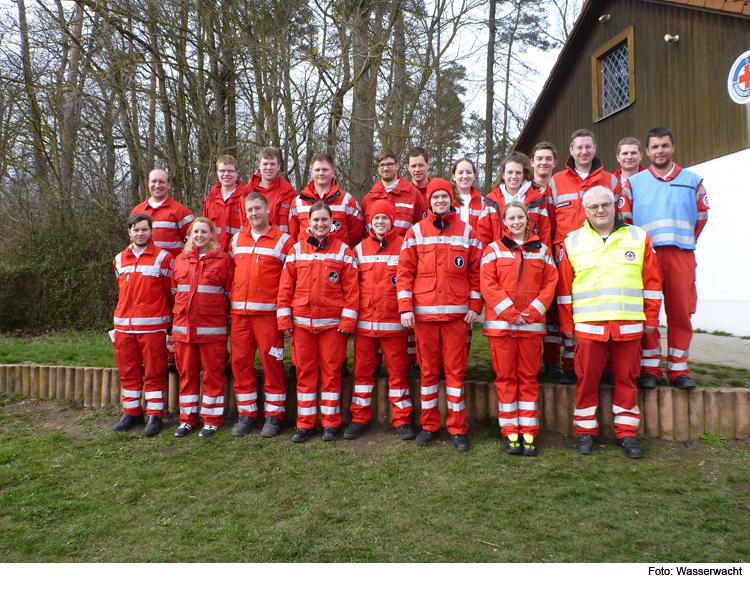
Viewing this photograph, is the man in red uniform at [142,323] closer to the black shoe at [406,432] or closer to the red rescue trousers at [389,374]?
the red rescue trousers at [389,374]

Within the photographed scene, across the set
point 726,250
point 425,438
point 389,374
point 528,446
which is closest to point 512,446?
point 528,446

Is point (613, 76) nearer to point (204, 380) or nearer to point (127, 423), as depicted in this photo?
point (204, 380)

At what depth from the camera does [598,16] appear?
10773 mm

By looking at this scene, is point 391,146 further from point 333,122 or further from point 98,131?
point 98,131

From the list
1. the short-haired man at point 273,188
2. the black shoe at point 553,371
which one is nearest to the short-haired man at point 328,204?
the short-haired man at point 273,188

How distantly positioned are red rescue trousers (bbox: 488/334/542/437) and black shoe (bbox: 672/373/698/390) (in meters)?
1.26

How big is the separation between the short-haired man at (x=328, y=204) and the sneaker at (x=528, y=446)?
2.47 metres

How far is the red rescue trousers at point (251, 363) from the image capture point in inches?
178

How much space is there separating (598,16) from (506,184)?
9057mm

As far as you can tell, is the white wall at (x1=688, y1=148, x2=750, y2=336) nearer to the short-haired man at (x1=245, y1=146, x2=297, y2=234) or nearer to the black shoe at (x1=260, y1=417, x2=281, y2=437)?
the short-haired man at (x1=245, y1=146, x2=297, y2=234)

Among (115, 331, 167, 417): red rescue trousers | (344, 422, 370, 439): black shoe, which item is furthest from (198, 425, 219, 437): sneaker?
(344, 422, 370, 439): black shoe

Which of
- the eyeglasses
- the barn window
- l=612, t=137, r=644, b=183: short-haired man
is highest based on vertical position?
the barn window

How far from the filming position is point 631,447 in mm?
3727

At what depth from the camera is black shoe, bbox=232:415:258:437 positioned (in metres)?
4.44
